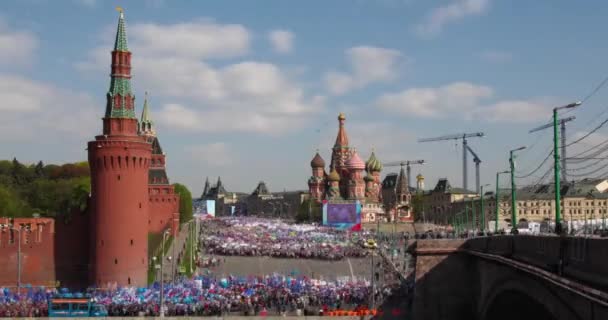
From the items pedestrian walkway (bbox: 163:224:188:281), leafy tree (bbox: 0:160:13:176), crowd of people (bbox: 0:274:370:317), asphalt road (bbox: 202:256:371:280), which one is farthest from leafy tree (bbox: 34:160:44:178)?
crowd of people (bbox: 0:274:370:317)

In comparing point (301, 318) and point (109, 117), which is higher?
point (109, 117)

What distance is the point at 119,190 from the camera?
5366 centimetres

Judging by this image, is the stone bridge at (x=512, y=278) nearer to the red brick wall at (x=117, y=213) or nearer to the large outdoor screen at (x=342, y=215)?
the red brick wall at (x=117, y=213)

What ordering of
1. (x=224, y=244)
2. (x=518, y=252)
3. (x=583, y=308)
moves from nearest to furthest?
1. (x=583, y=308)
2. (x=518, y=252)
3. (x=224, y=244)

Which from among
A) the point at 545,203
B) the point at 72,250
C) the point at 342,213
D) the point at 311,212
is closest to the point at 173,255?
the point at 72,250

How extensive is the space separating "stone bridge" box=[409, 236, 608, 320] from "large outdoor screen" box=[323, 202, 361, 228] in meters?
95.3

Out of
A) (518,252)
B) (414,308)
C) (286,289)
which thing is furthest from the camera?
(286,289)

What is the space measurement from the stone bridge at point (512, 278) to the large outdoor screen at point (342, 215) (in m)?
95.3

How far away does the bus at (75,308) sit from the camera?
4372cm

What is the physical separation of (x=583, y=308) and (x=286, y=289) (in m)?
33.8

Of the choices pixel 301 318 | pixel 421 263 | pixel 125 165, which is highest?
pixel 125 165

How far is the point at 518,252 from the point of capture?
2527cm

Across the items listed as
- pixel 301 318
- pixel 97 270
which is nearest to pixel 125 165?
pixel 97 270

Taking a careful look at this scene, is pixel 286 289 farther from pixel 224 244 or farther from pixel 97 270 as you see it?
pixel 224 244
